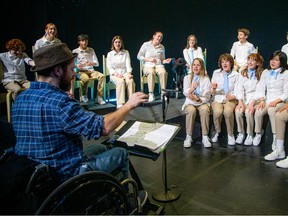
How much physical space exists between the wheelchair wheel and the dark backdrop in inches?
175

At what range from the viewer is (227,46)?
731 centimetres

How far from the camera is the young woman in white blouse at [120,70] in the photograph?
5176mm

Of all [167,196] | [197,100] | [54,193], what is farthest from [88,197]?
[197,100]

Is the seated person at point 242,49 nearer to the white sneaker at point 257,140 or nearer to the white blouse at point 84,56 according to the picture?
the white sneaker at point 257,140

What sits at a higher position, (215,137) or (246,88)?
(246,88)

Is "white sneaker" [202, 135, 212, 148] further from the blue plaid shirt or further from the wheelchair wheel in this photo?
the blue plaid shirt

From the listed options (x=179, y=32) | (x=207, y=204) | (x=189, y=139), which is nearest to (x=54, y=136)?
(x=207, y=204)

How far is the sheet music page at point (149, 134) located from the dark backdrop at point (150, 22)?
4003 millimetres

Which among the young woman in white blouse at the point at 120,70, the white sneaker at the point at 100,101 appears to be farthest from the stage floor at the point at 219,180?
the white sneaker at the point at 100,101

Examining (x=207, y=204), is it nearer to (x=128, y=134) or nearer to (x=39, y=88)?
(x=128, y=134)

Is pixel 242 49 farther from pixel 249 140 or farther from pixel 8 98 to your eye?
pixel 8 98

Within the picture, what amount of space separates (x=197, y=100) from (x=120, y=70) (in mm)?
2237

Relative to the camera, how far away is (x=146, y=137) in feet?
6.49

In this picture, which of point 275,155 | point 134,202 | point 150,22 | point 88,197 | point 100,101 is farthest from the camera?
point 150,22
